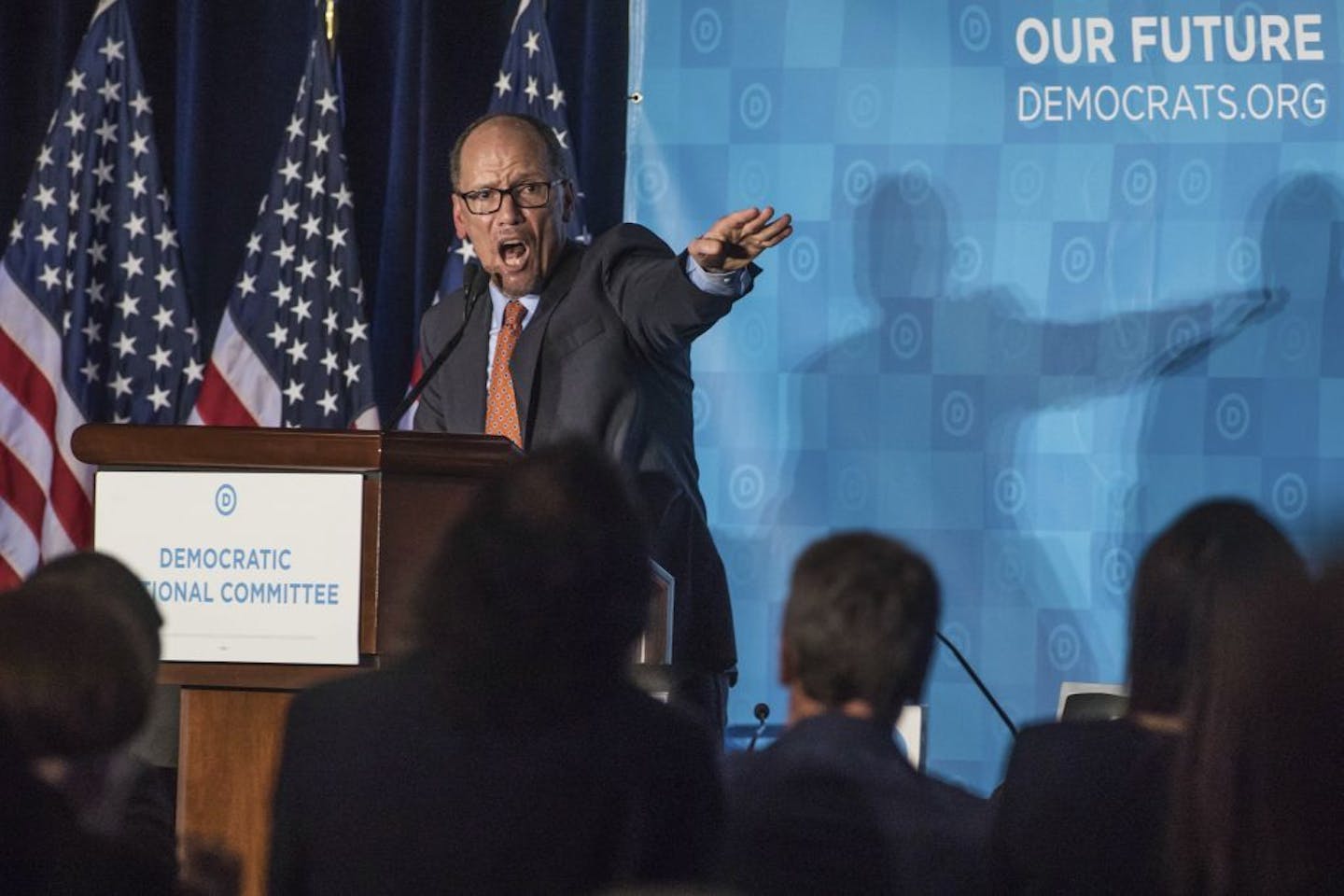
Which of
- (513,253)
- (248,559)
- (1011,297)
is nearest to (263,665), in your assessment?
(248,559)

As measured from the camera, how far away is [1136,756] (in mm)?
1881

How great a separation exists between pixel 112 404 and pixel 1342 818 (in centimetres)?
445

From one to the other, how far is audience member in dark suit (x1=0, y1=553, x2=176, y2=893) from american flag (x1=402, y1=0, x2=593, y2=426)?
11.0 feet

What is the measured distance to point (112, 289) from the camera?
17.7ft

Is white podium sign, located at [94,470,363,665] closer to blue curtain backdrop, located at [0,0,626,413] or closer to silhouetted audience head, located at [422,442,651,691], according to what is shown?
silhouetted audience head, located at [422,442,651,691]

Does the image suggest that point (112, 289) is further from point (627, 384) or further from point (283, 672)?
point (283, 672)

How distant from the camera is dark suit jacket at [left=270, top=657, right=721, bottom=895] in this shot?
170cm

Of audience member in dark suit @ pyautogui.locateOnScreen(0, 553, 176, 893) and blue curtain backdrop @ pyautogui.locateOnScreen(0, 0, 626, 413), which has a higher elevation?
blue curtain backdrop @ pyautogui.locateOnScreen(0, 0, 626, 413)

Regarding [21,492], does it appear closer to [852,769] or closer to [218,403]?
[218,403]

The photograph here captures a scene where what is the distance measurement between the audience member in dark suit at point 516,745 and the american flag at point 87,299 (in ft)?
12.5

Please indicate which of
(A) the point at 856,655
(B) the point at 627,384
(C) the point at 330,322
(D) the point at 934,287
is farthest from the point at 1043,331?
(A) the point at 856,655

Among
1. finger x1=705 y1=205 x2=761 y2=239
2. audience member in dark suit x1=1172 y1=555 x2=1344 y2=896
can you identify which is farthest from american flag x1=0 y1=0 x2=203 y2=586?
audience member in dark suit x1=1172 y1=555 x2=1344 y2=896

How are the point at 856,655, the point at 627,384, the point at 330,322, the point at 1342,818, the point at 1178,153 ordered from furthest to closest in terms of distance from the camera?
1. the point at 330,322
2. the point at 1178,153
3. the point at 627,384
4. the point at 856,655
5. the point at 1342,818

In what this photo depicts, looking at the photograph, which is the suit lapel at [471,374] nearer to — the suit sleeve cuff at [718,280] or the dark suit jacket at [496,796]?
the suit sleeve cuff at [718,280]
